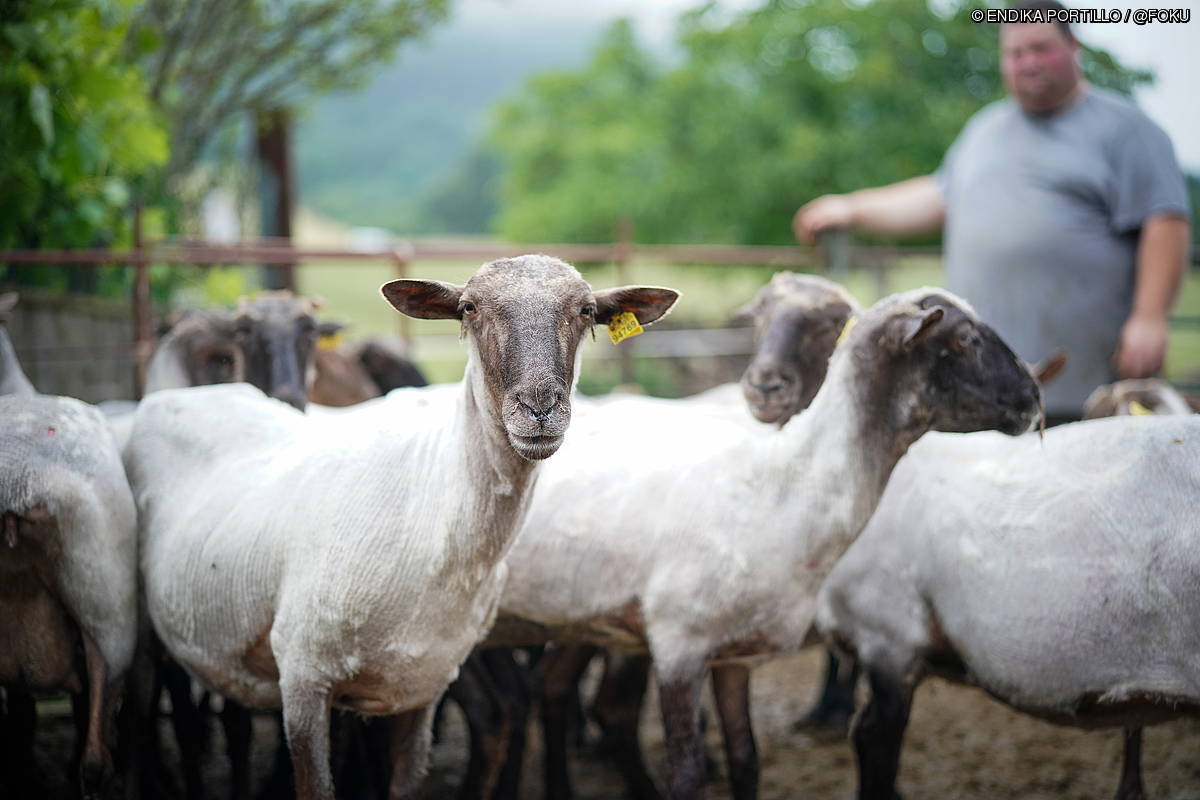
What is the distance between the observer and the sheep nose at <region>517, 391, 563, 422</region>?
2570mm

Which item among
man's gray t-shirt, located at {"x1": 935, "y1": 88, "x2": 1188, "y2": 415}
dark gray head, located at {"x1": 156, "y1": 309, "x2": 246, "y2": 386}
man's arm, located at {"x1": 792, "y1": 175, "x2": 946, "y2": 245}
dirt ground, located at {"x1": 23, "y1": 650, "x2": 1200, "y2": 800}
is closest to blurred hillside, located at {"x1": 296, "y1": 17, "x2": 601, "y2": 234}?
man's arm, located at {"x1": 792, "y1": 175, "x2": 946, "y2": 245}

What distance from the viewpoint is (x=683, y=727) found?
3.57 m

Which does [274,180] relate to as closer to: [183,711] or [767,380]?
[183,711]

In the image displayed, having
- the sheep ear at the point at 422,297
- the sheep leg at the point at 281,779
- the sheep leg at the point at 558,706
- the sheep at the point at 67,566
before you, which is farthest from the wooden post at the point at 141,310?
the sheep ear at the point at 422,297

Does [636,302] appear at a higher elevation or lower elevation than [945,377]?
higher

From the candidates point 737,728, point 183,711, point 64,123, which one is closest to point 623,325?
point 737,728

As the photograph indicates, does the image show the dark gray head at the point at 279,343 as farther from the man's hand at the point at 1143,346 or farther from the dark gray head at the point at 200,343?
the man's hand at the point at 1143,346

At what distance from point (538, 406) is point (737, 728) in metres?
1.96

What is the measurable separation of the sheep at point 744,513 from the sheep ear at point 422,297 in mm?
1112

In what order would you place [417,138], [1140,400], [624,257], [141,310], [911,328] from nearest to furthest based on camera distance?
1. [911,328]
2. [1140,400]
3. [141,310]
4. [624,257]
5. [417,138]

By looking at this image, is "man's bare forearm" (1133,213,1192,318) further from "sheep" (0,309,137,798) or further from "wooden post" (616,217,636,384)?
"sheep" (0,309,137,798)

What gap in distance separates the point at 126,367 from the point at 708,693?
14.5ft

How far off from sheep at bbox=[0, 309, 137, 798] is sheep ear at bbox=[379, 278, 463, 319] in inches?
46.2

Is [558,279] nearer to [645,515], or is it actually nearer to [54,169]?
[645,515]
